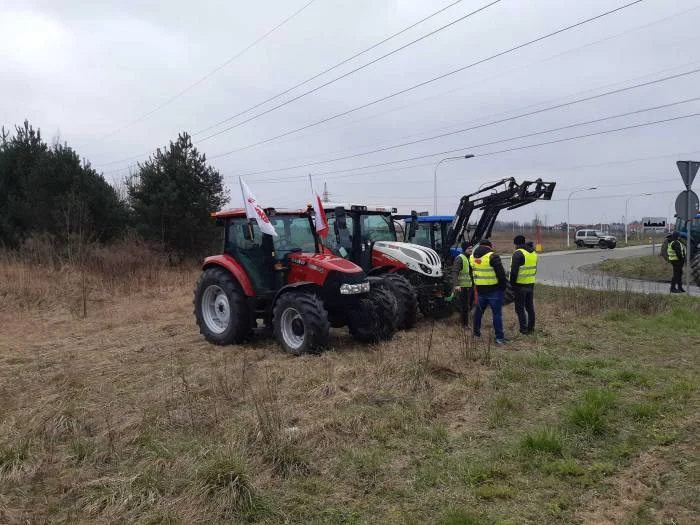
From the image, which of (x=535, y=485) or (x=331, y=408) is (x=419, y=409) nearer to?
(x=331, y=408)

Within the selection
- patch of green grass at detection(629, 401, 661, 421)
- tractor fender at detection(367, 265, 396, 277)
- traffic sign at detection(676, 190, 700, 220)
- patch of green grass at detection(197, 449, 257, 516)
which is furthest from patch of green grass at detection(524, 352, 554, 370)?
traffic sign at detection(676, 190, 700, 220)

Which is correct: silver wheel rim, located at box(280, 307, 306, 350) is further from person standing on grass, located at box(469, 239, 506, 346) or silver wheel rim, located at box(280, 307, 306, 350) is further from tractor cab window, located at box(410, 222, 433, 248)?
tractor cab window, located at box(410, 222, 433, 248)

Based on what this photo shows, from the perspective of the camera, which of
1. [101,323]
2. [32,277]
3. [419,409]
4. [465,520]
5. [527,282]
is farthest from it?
[32,277]

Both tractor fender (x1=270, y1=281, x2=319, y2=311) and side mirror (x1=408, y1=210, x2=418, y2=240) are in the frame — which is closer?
tractor fender (x1=270, y1=281, x2=319, y2=311)

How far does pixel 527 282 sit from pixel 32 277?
14.3 meters

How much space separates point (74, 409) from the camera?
560 cm

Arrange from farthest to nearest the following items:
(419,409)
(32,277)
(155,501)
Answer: (32,277) → (419,409) → (155,501)

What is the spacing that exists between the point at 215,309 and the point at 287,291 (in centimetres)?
196

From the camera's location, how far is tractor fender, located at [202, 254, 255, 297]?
8.89 m

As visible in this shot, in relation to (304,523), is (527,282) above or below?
above

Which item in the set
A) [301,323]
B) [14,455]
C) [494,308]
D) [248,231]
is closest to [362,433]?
[14,455]

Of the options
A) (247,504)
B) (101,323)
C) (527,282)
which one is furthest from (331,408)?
(101,323)

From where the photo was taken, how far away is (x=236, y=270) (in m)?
9.02

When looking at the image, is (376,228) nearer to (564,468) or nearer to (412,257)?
(412,257)
